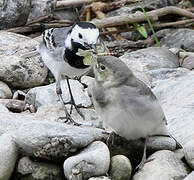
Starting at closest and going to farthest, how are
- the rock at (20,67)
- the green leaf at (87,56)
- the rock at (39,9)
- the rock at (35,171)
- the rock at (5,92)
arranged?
the rock at (35,171) < the green leaf at (87,56) < the rock at (5,92) < the rock at (20,67) < the rock at (39,9)

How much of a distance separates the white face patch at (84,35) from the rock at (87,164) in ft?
5.18

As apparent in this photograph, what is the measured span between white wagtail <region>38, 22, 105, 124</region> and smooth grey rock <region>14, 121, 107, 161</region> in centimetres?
125

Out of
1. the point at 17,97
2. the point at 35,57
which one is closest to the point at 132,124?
the point at 17,97

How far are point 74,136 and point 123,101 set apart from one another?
0.51 meters

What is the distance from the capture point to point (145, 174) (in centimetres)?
475

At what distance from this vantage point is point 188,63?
777 centimetres

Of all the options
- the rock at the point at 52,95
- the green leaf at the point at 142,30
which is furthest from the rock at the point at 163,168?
the green leaf at the point at 142,30

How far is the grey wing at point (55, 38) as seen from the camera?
253 inches

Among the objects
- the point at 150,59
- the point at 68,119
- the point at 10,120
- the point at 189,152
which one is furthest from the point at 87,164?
the point at 150,59

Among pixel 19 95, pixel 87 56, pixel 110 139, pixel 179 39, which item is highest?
pixel 87 56

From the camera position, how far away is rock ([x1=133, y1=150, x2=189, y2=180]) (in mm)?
4648

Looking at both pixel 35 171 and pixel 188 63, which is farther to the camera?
pixel 188 63

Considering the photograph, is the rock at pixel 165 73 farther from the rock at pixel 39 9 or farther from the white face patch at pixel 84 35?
the rock at pixel 39 9

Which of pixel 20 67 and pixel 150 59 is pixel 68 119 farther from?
pixel 150 59
